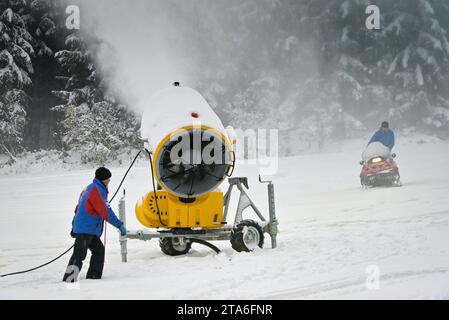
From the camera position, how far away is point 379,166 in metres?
14.0

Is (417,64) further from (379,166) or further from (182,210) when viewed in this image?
(182,210)

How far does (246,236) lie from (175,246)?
1027 mm

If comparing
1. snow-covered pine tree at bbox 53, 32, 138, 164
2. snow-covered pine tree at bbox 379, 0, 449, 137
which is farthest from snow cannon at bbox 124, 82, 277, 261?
snow-covered pine tree at bbox 379, 0, 449, 137

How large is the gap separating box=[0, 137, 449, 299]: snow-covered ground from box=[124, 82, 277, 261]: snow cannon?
11.8 inches

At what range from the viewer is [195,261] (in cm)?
655

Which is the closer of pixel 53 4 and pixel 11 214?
pixel 11 214

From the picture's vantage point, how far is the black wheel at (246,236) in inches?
269

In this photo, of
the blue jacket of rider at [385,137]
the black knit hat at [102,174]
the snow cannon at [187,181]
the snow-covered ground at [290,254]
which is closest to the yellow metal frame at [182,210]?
the snow cannon at [187,181]

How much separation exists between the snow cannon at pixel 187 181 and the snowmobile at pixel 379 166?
7343 mm

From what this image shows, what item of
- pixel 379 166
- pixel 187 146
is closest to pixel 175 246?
pixel 187 146

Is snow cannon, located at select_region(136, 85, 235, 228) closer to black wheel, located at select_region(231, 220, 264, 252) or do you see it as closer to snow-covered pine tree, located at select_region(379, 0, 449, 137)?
black wheel, located at select_region(231, 220, 264, 252)

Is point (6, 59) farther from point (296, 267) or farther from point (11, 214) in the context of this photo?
point (296, 267)
